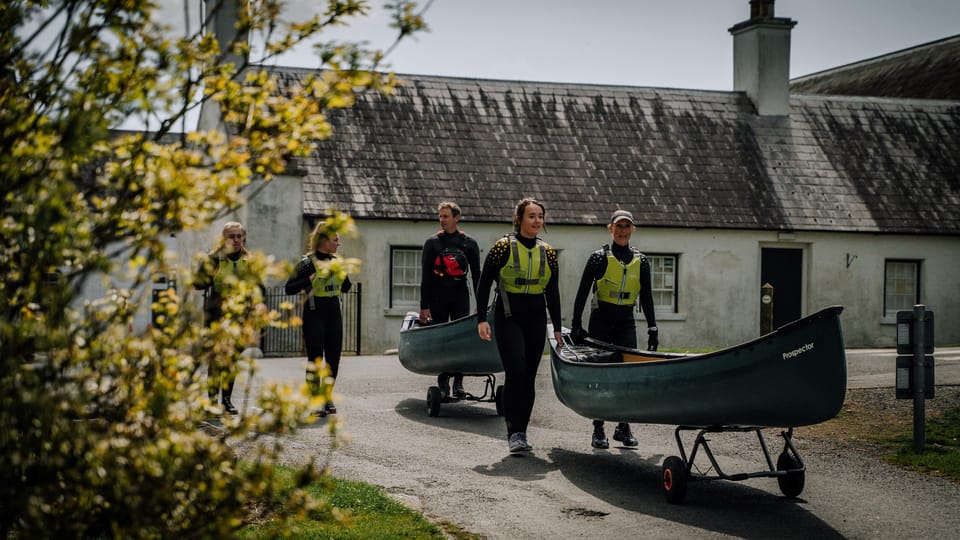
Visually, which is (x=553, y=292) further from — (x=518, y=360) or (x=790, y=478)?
(x=790, y=478)

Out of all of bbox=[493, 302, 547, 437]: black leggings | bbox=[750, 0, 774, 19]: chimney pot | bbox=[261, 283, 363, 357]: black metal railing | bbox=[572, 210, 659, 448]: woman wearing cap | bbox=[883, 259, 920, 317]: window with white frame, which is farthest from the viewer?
bbox=[750, 0, 774, 19]: chimney pot

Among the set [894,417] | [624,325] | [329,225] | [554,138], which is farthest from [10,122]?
[554,138]

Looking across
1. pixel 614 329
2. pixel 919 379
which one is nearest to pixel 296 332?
pixel 614 329

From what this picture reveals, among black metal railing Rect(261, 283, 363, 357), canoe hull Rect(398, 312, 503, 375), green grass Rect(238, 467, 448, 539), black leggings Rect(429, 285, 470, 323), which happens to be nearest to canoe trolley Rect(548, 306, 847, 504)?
A: green grass Rect(238, 467, 448, 539)

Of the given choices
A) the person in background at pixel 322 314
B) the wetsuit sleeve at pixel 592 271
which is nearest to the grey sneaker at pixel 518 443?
the wetsuit sleeve at pixel 592 271

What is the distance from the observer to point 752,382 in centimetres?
722

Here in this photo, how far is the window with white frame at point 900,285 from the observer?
96.1 ft

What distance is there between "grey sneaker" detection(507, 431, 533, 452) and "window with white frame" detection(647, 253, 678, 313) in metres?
18.8

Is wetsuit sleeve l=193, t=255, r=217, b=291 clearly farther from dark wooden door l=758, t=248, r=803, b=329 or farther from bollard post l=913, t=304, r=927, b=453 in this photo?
dark wooden door l=758, t=248, r=803, b=329

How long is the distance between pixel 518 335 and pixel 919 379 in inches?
144

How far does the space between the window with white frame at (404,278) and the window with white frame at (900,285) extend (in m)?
12.5

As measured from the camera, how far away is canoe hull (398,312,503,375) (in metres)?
11.5

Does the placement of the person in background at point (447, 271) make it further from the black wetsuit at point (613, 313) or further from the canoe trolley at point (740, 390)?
the canoe trolley at point (740, 390)

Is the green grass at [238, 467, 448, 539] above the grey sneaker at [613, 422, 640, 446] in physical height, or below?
below
